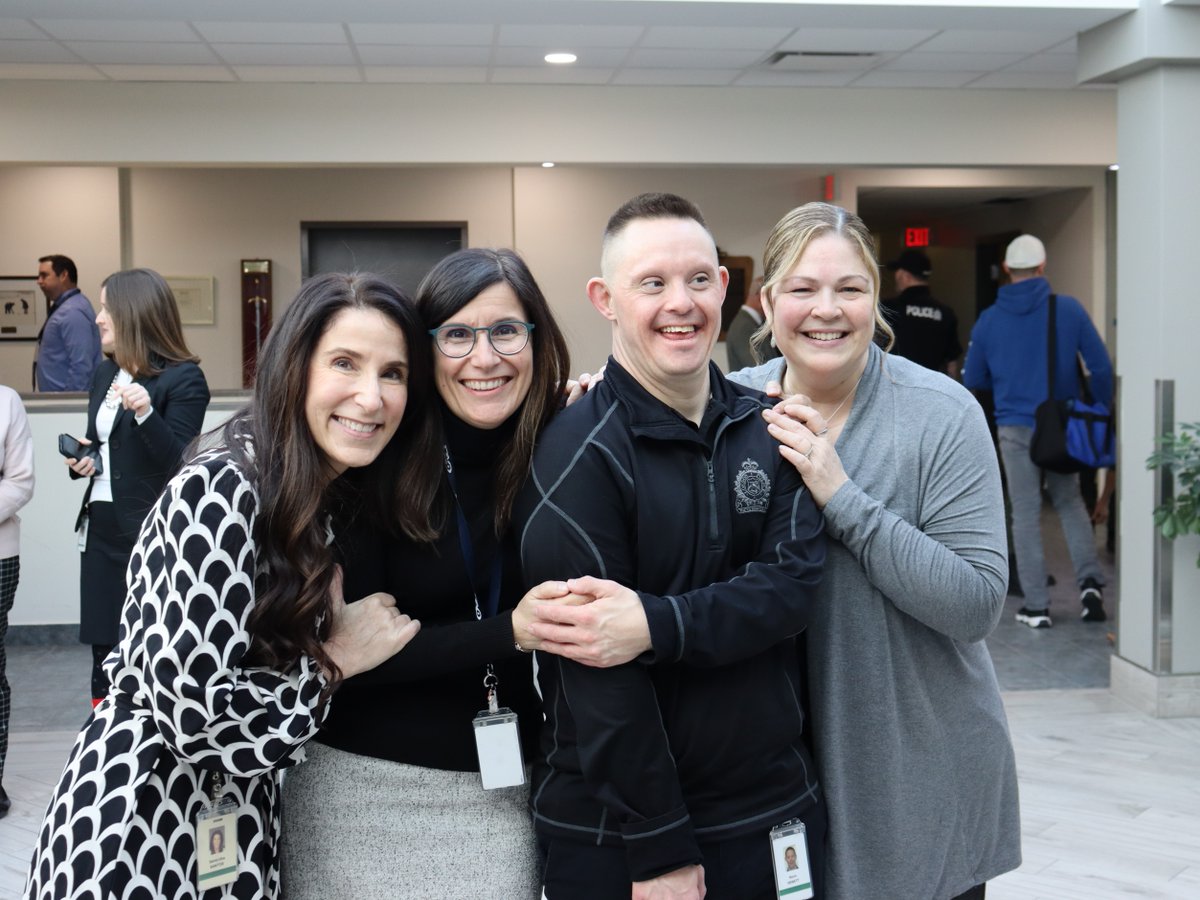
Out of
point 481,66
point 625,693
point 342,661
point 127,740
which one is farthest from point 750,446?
point 481,66

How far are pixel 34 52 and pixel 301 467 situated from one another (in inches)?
201

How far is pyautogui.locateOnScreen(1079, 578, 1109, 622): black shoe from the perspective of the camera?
6555 mm

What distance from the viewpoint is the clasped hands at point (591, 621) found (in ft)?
5.23

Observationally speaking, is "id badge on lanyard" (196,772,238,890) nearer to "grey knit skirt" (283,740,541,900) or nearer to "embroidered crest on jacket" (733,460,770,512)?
"grey knit skirt" (283,740,541,900)

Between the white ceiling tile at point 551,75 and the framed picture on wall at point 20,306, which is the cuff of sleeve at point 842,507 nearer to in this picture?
the white ceiling tile at point 551,75

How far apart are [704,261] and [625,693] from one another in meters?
0.63

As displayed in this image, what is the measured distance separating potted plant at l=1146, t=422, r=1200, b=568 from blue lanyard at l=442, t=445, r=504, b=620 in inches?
145

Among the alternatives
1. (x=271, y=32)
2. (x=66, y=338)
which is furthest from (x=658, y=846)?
(x=66, y=338)

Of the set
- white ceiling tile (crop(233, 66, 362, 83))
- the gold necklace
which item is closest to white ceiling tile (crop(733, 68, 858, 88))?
white ceiling tile (crop(233, 66, 362, 83))

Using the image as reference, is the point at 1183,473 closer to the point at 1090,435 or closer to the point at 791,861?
the point at 1090,435

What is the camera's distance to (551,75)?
6.49 m

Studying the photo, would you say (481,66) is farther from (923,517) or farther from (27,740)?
(923,517)

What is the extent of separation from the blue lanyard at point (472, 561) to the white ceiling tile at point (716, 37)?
4259mm

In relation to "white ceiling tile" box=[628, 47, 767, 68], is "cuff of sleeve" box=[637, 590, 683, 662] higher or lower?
lower
